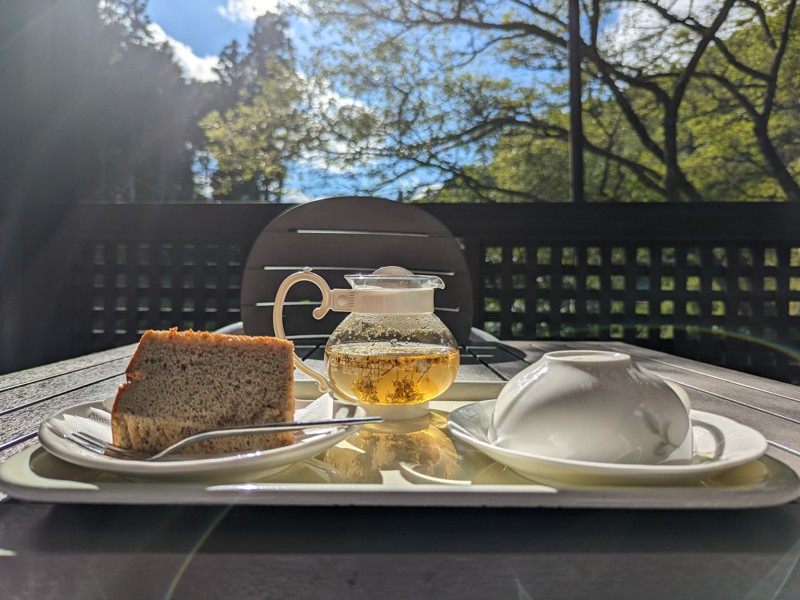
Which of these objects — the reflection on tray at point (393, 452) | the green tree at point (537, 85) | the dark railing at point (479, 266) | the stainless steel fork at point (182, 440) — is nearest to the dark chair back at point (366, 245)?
the dark railing at point (479, 266)

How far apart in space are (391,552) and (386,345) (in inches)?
14.7

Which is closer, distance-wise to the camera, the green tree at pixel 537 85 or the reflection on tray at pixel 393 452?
the reflection on tray at pixel 393 452

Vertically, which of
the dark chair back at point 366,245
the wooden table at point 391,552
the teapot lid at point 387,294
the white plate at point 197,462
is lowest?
the wooden table at point 391,552

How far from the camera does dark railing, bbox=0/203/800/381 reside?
2.36 meters

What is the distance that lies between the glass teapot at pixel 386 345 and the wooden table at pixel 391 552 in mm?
268

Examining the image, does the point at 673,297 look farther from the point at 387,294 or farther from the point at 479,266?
the point at 387,294

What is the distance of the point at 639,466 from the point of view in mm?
404

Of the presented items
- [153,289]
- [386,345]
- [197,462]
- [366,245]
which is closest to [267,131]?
[153,289]

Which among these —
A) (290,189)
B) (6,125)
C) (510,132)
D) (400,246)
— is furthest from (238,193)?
(400,246)

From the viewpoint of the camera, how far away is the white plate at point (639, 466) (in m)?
0.40

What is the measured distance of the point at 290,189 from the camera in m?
8.14

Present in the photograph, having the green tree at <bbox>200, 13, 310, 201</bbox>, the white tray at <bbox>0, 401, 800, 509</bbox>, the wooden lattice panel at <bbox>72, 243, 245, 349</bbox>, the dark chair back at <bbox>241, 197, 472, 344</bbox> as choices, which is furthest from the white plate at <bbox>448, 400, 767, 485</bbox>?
the green tree at <bbox>200, 13, 310, 201</bbox>

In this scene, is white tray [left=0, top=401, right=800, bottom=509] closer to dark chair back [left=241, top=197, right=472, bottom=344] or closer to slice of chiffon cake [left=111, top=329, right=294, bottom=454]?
slice of chiffon cake [left=111, top=329, right=294, bottom=454]

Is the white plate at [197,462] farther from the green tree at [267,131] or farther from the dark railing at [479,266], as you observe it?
the green tree at [267,131]
